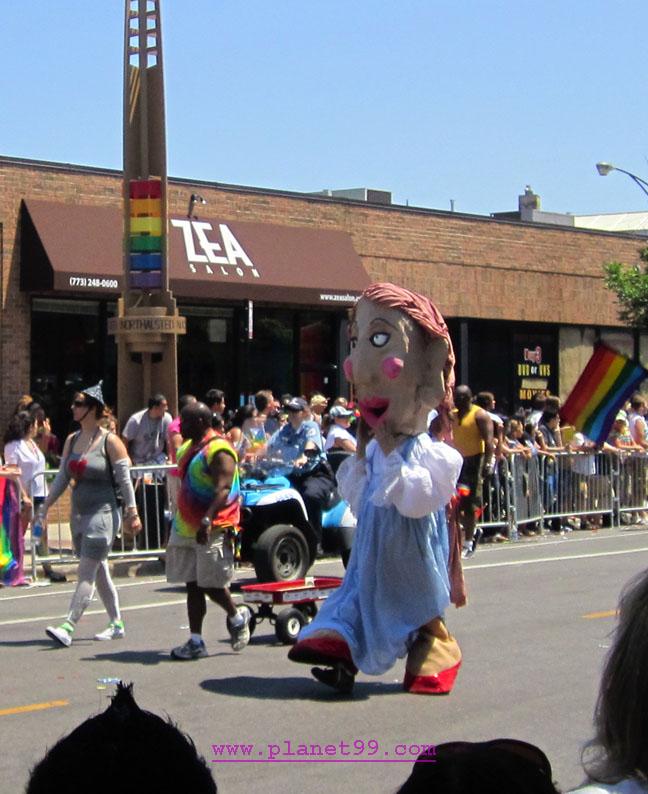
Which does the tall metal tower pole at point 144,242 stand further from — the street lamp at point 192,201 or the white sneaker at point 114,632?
the white sneaker at point 114,632

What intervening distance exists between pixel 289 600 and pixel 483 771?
776 centimetres

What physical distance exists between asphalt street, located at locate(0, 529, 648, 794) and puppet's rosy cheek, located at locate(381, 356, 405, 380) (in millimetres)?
1884

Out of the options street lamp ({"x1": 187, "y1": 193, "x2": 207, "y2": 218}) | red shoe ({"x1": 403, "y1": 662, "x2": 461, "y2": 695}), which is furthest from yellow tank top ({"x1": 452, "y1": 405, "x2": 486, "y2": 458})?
street lamp ({"x1": 187, "y1": 193, "x2": 207, "y2": 218})

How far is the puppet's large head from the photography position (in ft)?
26.9

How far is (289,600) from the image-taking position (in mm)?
9641

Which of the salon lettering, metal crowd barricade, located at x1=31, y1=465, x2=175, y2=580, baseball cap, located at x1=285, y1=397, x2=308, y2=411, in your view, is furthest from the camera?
the salon lettering

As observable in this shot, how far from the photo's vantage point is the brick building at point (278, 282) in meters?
20.1

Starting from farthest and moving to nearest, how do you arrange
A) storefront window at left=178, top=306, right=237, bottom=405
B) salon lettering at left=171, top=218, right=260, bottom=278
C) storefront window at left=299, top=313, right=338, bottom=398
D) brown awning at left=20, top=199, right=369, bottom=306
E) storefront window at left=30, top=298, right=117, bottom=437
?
storefront window at left=299, top=313, right=338, bottom=398, storefront window at left=178, top=306, right=237, bottom=405, salon lettering at left=171, top=218, right=260, bottom=278, storefront window at left=30, top=298, right=117, bottom=437, brown awning at left=20, top=199, right=369, bottom=306

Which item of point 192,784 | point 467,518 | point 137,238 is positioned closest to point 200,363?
point 137,238

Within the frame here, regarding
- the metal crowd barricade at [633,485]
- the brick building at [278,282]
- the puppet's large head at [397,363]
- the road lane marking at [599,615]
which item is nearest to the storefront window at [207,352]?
the brick building at [278,282]

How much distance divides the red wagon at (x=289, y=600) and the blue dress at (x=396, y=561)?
4.73ft

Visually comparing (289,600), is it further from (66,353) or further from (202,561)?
(66,353)

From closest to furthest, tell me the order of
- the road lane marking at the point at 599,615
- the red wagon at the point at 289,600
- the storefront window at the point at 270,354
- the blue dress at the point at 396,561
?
the blue dress at the point at 396,561 < the red wagon at the point at 289,600 < the road lane marking at the point at 599,615 < the storefront window at the point at 270,354

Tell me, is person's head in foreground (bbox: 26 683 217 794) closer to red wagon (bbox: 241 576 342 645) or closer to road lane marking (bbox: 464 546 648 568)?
red wagon (bbox: 241 576 342 645)
